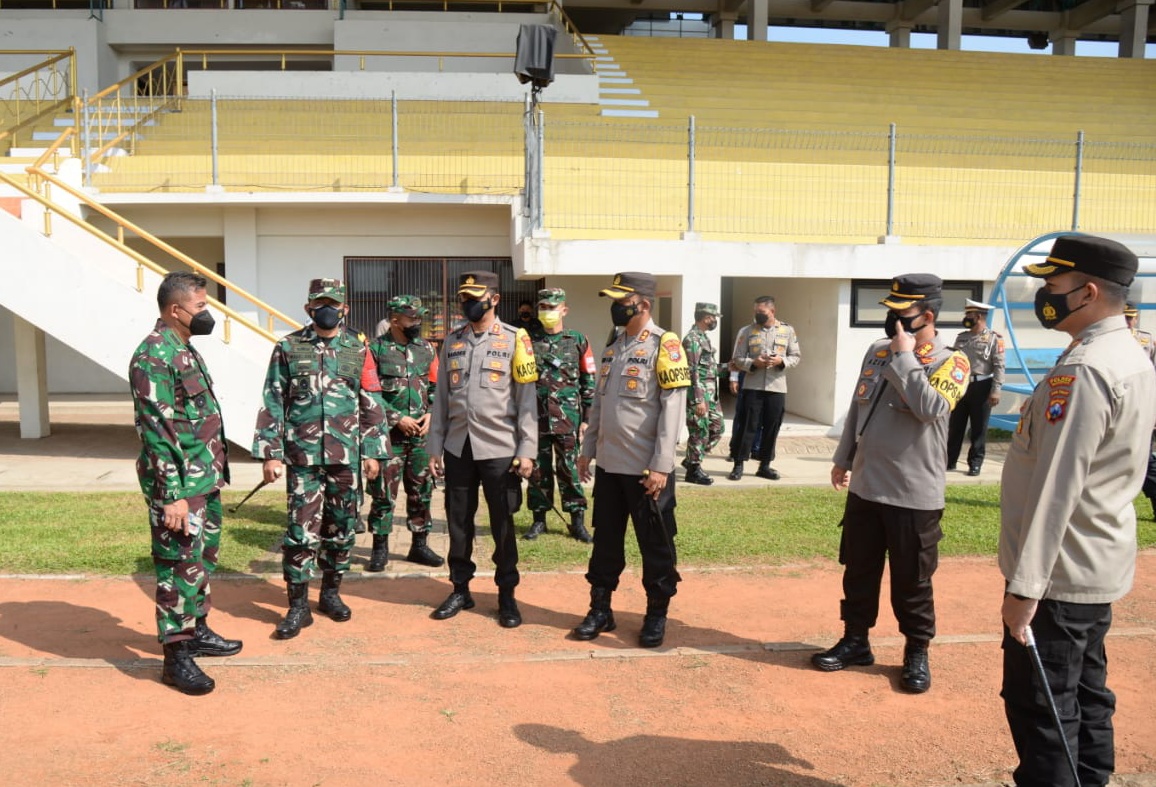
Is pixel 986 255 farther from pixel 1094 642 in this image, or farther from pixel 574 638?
pixel 1094 642

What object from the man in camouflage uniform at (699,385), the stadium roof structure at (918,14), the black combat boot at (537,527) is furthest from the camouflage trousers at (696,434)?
the stadium roof structure at (918,14)

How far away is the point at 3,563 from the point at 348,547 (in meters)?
2.82

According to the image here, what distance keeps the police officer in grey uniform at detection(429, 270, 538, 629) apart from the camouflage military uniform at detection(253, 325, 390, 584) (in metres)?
0.52

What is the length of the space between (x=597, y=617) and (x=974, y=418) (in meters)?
6.53

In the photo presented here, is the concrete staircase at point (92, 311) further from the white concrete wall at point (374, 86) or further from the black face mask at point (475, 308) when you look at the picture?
the white concrete wall at point (374, 86)

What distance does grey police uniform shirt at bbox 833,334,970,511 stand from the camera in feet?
13.8

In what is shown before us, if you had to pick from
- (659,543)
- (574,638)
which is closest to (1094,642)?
(659,543)

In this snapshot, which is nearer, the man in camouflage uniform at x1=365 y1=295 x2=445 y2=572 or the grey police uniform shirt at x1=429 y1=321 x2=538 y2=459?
the grey police uniform shirt at x1=429 y1=321 x2=538 y2=459

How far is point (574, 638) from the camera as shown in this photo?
5.13 meters

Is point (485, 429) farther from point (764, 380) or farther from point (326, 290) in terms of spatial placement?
point (764, 380)

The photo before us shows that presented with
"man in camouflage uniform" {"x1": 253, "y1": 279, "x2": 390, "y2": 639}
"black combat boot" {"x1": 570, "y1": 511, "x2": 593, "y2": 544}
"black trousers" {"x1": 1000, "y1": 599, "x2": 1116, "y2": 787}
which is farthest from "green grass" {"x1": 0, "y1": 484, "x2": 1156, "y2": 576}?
"black trousers" {"x1": 1000, "y1": 599, "x2": 1116, "y2": 787}

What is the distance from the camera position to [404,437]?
677cm

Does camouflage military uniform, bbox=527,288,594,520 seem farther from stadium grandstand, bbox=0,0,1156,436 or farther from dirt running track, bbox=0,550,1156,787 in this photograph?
stadium grandstand, bbox=0,0,1156,436

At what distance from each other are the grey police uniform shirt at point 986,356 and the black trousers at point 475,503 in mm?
6353
